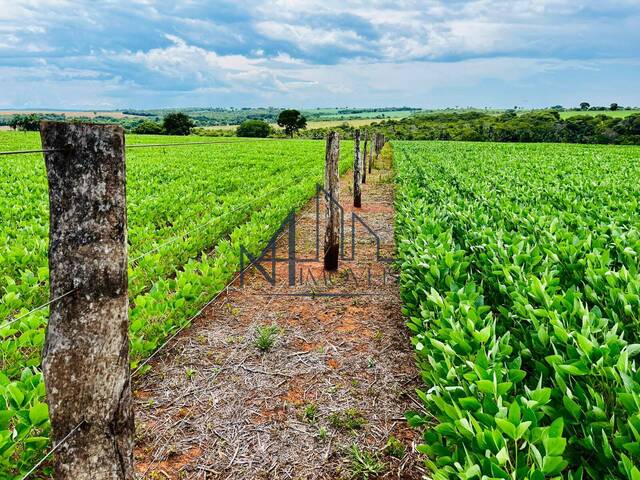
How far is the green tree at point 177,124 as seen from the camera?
71625 mm

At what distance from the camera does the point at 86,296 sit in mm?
1877

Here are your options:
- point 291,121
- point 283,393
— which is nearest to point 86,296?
point 283,393

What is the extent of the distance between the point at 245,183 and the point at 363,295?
31.5 feet

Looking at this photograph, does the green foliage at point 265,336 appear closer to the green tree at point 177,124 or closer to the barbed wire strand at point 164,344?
the barbed wire strand at point 164,344

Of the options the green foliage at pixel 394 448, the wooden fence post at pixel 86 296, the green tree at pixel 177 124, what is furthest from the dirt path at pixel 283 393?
the green tree at pixel 177 124

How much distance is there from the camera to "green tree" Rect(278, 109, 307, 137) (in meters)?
90.3

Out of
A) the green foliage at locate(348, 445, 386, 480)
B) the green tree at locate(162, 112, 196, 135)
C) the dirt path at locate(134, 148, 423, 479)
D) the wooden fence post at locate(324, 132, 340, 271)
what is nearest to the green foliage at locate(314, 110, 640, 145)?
the green tree at locate(162, 112, 196, 135)

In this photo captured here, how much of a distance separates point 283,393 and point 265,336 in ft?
2.78

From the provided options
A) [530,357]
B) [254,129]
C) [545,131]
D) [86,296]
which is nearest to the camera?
[86,296]

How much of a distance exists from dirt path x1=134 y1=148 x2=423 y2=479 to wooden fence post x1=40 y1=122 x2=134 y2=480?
0.96 metres

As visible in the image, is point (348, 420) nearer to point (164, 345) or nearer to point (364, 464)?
point (364, 464)

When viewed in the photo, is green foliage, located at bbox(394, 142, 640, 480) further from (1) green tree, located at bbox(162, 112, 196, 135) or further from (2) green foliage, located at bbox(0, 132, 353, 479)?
(1) green tree, located at bbox(162, 112, 196, 135)

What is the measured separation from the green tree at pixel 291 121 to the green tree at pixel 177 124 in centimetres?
2343

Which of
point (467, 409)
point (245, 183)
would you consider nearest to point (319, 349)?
point (467, 409)
